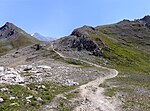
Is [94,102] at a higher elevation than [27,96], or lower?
lower

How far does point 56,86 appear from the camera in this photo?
159ft

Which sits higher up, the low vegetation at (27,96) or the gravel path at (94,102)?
the low vegetation at (27,96)

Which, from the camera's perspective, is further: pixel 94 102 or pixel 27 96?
pixel 94 102

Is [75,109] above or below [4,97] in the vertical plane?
below

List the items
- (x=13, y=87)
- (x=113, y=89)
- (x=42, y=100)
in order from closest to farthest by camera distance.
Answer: (x=42, y=100), (x=13, y=87), (x=113, y=89)

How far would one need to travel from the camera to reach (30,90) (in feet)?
138

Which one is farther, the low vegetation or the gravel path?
the gravel path

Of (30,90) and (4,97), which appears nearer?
(4,97)

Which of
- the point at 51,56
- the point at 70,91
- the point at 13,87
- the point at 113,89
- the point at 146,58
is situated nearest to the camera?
the point at 13,87

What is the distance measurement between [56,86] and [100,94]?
7188mm

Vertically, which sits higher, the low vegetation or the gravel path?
the low vegetation

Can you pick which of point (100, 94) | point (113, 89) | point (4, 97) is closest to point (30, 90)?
point (4, 97)

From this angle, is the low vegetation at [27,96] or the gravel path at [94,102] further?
the gravel path at [94,102]

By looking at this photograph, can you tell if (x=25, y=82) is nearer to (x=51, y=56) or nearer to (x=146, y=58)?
(x=51, y=56)
